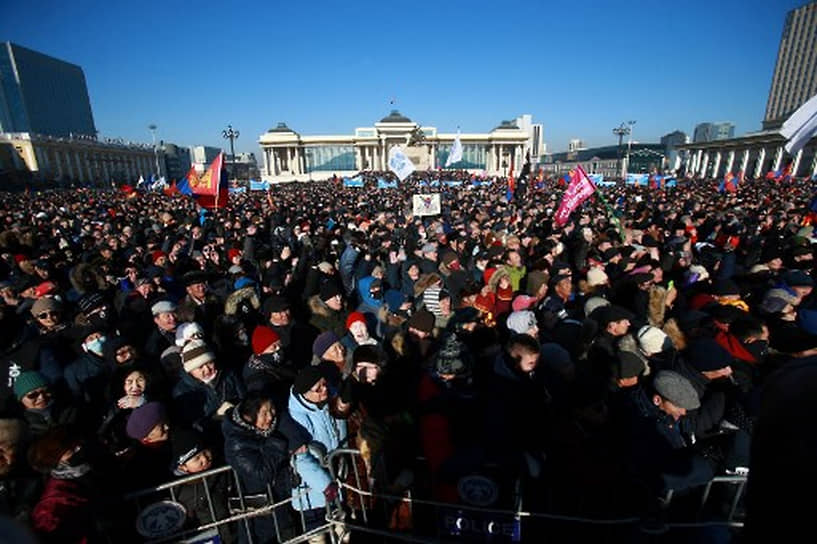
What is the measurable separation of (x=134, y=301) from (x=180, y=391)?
260cm

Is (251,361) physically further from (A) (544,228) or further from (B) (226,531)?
(A) (544,228)

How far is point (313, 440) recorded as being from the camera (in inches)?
109

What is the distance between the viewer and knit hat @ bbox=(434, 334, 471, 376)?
3016 millimetres

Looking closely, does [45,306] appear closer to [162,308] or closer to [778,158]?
[162,308]

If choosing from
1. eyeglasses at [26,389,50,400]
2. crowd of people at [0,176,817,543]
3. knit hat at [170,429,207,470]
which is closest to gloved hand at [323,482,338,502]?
crowd of people at [0,176,817,543]

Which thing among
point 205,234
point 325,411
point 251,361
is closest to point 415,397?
point 325,411

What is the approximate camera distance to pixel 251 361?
3660 millimetres

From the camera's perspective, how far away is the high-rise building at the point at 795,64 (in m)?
83.4

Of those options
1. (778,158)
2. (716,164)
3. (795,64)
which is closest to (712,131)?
(795,64)

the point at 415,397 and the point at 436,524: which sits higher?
the point at 415,397

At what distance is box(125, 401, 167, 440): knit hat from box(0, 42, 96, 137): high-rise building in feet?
541

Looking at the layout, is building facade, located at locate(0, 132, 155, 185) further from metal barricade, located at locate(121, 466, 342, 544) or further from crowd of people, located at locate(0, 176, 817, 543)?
metal barricade, located at locate(121, 466, 342, 544)

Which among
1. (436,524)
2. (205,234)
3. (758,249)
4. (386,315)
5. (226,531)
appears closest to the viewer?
(436,524)

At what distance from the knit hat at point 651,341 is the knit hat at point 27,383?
4908mm
